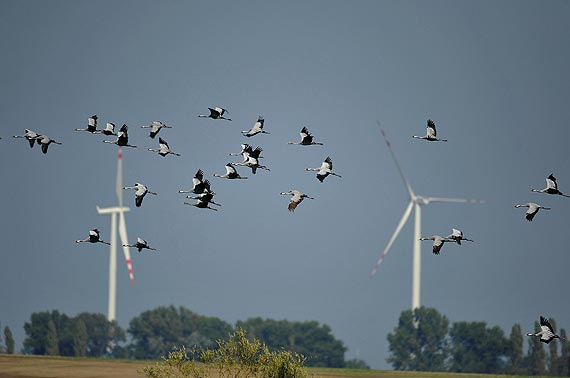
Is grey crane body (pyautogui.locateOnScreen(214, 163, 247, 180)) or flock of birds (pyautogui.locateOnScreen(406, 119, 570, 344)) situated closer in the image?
flock of birds (pyautogui.locateOnScreen(406, 119, 570, 344))

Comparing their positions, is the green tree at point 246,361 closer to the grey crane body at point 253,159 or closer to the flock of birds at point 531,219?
the grey crane body at point 253,159

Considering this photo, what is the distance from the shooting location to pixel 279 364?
11850cm

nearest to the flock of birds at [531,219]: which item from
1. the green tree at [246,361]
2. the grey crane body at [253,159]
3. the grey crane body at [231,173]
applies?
the grey crane body at [253,159]

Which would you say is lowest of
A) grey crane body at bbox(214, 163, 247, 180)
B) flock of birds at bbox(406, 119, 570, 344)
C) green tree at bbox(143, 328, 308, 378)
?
green tree at bbox(143, 328, 308, 378)

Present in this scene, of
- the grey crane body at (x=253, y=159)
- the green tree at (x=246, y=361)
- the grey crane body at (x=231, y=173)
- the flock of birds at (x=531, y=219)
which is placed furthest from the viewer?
the green tree at (x=246, y=361)

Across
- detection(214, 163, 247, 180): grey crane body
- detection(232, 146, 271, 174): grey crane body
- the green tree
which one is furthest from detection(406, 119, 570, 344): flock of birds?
the green tree

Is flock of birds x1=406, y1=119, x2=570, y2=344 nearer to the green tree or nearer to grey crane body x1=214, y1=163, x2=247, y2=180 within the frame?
grey crane body x1=214, y1=163, x2=247, y2=180

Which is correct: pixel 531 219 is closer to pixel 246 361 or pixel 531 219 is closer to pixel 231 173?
pixel 231 173

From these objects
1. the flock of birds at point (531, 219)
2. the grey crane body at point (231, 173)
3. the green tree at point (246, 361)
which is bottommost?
the green tree at point (246, 361)

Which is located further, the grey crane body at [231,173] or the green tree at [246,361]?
the green tree at [246,361]

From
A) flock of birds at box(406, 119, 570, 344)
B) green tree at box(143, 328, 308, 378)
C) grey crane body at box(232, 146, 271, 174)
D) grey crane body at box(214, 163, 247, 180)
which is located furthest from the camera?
green tree at box(143, 328, 308, 378)

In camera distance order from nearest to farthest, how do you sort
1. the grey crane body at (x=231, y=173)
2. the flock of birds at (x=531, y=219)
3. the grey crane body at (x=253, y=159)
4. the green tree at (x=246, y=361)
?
the flock of birds at (x=531, y=219)
the grey crane body at (x=253, y=159)
the grey crane body at (x=231, y=173)
the green tree at (x=246, y=361)

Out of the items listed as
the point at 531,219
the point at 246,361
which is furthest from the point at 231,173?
the point at 531,219

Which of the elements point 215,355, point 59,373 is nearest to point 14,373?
point 59,373
